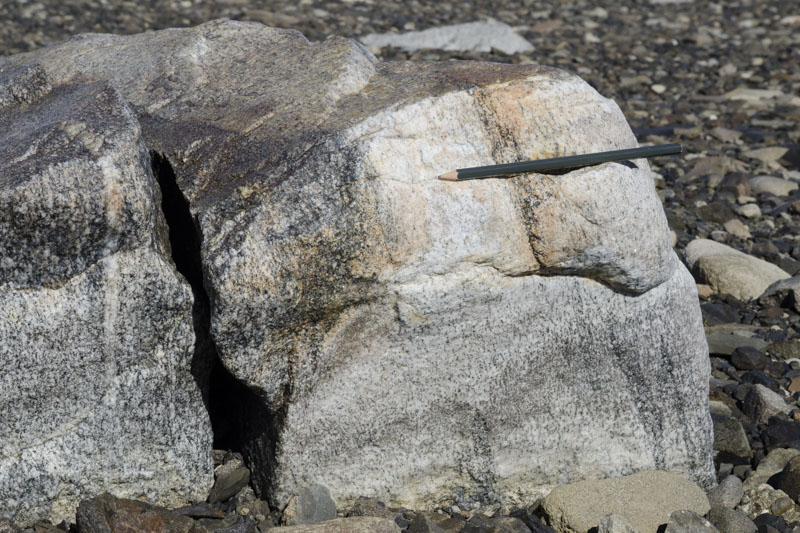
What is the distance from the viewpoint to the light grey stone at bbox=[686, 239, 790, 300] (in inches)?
177

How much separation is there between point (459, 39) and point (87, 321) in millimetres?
6552

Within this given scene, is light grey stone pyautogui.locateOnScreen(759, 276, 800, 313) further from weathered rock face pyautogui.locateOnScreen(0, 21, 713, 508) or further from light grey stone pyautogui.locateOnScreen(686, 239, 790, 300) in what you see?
weathered rock face pyautogui.locateOnScreen(0, 21, 713, 508)

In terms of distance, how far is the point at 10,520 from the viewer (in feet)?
8.18

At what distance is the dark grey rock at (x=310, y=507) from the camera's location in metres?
2.59

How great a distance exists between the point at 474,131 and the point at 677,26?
24.6 ft

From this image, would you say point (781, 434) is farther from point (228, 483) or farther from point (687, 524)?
point (228, 483)

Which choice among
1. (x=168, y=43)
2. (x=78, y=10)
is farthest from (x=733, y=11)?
(x=168, y=43)

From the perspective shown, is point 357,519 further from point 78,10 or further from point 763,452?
point 78,10

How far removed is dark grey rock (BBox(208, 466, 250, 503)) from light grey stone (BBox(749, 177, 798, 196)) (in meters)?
4.18

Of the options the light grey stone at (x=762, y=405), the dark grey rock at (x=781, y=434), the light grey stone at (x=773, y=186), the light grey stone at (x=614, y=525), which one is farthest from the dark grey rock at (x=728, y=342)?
the light grey stone at (x=773, y=186)

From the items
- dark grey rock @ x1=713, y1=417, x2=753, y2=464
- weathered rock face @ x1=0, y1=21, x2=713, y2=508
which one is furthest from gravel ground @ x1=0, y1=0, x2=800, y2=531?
weathered rock face @ x1=0, y1=21, x2=713, y2=508

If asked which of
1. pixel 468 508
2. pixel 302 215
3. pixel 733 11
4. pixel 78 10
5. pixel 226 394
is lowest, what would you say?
pixel 733 11

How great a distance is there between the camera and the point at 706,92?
7.73m

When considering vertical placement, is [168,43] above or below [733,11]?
above
